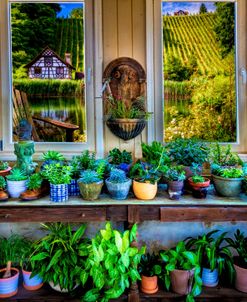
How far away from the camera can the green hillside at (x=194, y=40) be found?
240 centimetres

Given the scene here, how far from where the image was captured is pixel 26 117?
7.93ft

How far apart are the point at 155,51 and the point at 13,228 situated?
5.60ft

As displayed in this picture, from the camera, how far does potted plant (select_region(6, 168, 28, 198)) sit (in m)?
1.96

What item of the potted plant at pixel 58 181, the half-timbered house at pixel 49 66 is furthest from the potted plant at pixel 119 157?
the half-timbered house at pixel 49 66

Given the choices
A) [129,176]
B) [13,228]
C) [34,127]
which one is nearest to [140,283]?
[129,176]

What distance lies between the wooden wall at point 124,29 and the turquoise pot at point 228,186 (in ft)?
3.37

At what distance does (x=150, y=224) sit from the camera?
2.40 m

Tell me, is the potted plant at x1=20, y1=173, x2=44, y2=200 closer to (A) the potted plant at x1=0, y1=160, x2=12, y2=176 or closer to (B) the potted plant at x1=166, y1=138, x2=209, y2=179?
(A) the potted plant at x1=0, y1=160, x2=12, y2=176

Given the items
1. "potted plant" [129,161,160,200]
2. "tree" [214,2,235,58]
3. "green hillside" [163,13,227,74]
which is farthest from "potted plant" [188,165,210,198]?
"tree" [214,2,235,58]

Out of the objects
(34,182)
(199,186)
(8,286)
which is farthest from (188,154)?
(8,286)

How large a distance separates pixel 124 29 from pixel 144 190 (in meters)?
1.19

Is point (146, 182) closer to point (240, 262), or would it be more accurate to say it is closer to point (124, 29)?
point (240, 262)

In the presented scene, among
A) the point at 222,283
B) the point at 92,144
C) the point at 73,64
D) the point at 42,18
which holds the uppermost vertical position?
the point at 42,18

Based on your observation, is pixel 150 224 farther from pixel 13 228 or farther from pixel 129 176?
pixel 13 228
